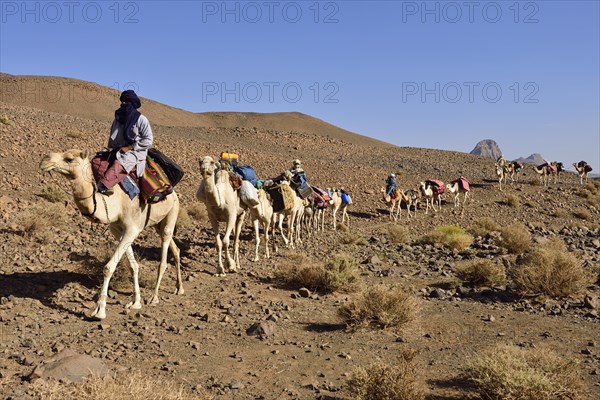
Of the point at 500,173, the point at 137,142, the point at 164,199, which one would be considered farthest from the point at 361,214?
the point at 137,142

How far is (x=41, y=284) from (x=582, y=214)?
26.7 metres

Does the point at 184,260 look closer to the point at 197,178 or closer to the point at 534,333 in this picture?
the point at 534,333

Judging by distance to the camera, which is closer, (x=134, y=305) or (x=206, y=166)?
(x=134, y=305)

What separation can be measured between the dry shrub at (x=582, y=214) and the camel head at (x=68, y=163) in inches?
1056

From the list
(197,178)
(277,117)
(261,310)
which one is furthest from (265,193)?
(277,117)

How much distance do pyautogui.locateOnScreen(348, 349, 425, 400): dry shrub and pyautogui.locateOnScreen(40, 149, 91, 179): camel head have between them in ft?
14.0

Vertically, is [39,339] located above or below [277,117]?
below

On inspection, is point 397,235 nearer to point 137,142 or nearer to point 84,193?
point 137,142

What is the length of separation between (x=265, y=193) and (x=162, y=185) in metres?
5.77

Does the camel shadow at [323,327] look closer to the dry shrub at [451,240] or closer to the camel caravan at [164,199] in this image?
the camel caravan at [164,199]

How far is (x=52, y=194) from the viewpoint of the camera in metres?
14.5

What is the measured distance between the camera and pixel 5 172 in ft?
52.2

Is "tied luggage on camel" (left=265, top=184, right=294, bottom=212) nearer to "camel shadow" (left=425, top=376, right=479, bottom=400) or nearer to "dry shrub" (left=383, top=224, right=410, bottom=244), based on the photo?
"dry shrub" (left=383, top=224, right=410, bottom=244)

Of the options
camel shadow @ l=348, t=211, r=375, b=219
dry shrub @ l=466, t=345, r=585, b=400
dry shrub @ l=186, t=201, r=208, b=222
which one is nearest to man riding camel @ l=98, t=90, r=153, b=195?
dry shrub @ l=466, t=345, r=585, b=400
